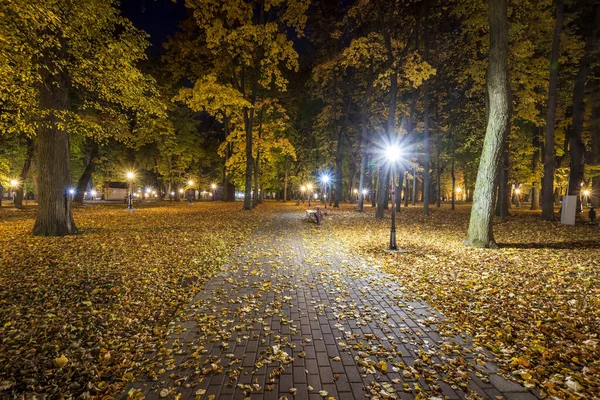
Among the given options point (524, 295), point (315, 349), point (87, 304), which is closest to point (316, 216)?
point (524, 295)

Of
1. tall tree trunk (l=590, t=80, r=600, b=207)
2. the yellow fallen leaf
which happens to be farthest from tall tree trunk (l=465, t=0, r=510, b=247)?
tall tree trunk (l=590, t=80, r=600, b=207)

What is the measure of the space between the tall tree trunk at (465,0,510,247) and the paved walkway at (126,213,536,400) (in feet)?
19.5

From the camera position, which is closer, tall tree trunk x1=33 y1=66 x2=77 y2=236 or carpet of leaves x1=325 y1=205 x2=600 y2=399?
carpet of leaves x1=325 y1=205 x2=600 y2=399

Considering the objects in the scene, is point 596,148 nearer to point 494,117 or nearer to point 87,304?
point 494,117

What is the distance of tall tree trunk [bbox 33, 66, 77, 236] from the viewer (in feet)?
33.2

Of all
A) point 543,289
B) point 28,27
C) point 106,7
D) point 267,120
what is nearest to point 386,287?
point 543,289

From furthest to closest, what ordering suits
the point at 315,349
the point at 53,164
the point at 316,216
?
the point at 316,216, the point at 53,164, the point at 315,349

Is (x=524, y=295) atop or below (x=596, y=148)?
below

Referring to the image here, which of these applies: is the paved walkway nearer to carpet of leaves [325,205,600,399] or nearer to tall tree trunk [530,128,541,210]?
carpet of leaves [325,205,600,399]

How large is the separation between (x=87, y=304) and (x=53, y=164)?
8.31 meters

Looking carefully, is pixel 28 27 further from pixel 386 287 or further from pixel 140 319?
pixel 386 287

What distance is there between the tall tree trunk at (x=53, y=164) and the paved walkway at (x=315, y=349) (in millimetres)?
8552

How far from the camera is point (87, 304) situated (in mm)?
5020

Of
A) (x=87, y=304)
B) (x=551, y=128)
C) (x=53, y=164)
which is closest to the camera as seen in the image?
(x=87, y=304)
